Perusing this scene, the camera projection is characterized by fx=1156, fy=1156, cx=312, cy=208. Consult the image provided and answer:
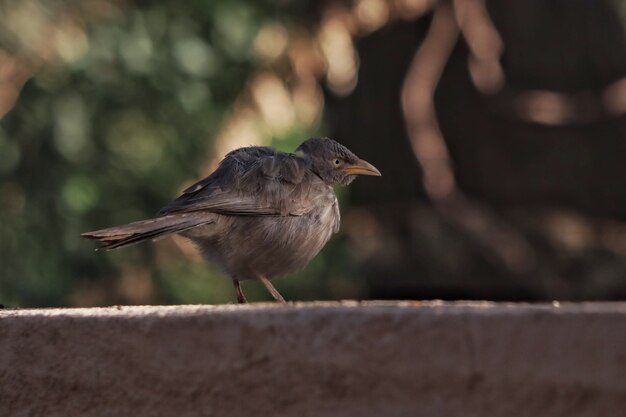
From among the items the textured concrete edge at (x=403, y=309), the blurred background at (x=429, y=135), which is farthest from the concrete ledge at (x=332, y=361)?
the blurred background at (x=429, y=135)

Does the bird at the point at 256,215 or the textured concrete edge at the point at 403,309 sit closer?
the textured concrete edge at the point at 403,309

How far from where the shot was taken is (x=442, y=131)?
9328mm

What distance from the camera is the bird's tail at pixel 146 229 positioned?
143 inches

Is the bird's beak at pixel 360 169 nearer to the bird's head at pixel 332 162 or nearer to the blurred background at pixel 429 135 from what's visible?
the bird's head at pixel 332 162

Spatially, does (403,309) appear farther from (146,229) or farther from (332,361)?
(146,229)

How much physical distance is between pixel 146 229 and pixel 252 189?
648mm

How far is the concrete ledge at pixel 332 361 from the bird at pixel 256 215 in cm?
174

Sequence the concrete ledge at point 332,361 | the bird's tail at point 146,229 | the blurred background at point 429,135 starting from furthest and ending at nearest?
the blurred background at point 429,135 → the bird's tail at point 146,229 → the concrete ledge at point 332,361

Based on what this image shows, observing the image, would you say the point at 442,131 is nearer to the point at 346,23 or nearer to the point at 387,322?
the point at 346,23

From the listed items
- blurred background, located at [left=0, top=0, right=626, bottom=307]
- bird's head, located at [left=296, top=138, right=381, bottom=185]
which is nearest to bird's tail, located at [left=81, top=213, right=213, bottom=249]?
bird's head, located at [left=296, top=138, right=381, bottom=185]

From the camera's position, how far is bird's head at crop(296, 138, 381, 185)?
192 inches

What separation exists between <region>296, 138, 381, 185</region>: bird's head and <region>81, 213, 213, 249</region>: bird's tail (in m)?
0.74

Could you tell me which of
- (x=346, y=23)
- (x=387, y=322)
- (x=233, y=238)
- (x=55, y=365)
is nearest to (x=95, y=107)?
(x=346, y=23)

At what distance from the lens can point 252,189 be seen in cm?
441
